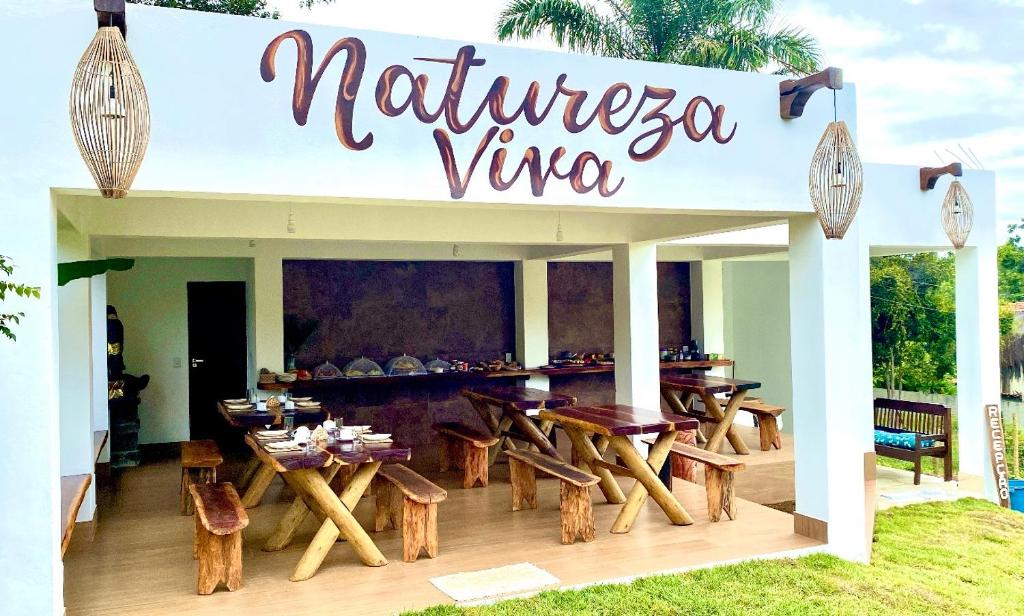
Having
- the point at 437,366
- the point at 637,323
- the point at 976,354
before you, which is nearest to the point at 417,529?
the point at 637,323

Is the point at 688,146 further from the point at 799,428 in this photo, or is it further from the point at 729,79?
the point at 799,428

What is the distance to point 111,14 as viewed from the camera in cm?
426

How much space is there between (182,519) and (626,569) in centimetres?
385

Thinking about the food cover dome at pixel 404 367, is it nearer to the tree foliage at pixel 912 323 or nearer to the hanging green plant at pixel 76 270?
the hanging green plant at pixel 76 270

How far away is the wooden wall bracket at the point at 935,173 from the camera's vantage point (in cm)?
896

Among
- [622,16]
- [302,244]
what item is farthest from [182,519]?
[622,16]

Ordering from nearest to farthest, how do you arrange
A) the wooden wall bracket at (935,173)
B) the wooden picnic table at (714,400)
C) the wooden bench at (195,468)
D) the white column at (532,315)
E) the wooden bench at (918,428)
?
1. the wooden bench at (195,468)
2. the wooden wall bracket at (935,173)
3. the wooden bench at (918,428)
4. the wooden picnic table at (714,400)
5. the white column at (532,315)

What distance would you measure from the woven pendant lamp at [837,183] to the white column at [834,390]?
0.73m

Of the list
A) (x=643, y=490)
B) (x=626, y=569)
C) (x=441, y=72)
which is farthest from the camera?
(x=643, y=490)

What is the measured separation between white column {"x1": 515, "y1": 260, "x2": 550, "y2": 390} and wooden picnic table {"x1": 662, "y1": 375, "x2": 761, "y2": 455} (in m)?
1.78

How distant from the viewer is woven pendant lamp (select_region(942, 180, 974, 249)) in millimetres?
9062

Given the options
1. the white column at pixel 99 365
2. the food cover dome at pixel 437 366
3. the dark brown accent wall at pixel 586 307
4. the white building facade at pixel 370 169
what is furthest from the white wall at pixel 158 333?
the dark brown accent wall at pixel 586 307

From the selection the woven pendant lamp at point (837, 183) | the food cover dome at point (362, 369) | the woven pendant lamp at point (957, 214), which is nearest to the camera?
the woven pendant lamp at point (837, 183)

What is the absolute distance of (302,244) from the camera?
10.0 m
